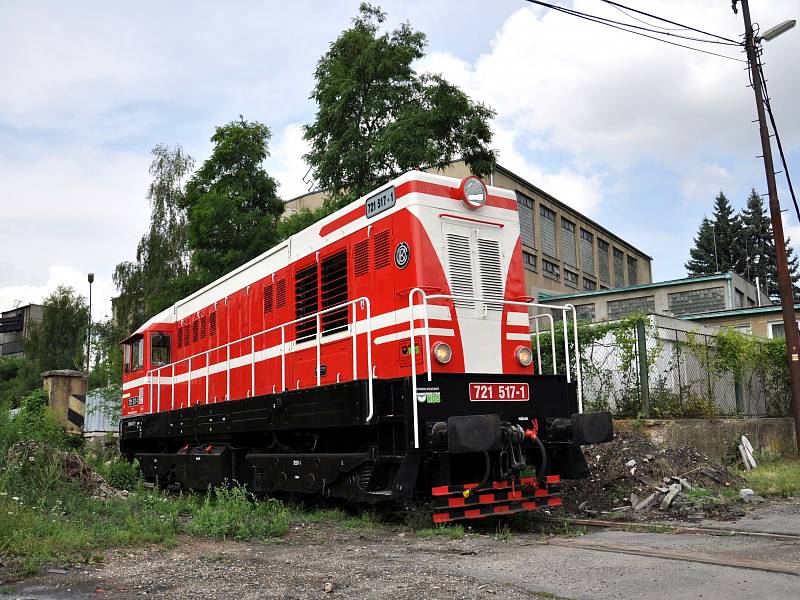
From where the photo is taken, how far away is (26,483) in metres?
8.26

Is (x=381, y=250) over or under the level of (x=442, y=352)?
over

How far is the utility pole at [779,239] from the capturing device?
13.5 meters

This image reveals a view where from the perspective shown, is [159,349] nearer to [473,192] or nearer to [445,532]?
[473,192]

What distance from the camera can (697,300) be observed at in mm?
31766

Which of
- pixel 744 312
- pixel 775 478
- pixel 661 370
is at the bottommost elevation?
pixel 775 478

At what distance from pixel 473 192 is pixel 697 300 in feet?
85.2

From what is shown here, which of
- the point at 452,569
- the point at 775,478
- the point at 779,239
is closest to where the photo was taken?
the point at 452,569

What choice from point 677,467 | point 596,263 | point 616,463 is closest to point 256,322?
point 616,463

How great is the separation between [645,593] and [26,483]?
6745mm

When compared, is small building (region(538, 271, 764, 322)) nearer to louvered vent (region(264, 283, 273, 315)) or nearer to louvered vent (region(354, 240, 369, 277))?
louvered vent (region(264, 283, 273, 315))

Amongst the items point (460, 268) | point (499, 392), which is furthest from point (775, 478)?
point (460, 268)

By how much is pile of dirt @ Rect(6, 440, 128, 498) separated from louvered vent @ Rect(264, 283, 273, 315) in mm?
3216

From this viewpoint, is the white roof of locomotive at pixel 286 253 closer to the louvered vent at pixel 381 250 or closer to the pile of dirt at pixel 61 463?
the louvered vent at pixel 381 250

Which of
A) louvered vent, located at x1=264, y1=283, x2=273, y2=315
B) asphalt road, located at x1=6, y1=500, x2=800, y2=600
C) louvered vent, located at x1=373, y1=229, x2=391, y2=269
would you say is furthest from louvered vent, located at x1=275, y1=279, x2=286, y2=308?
asphalt road, located at x1=6, y1=500, x2=800, y2=600
